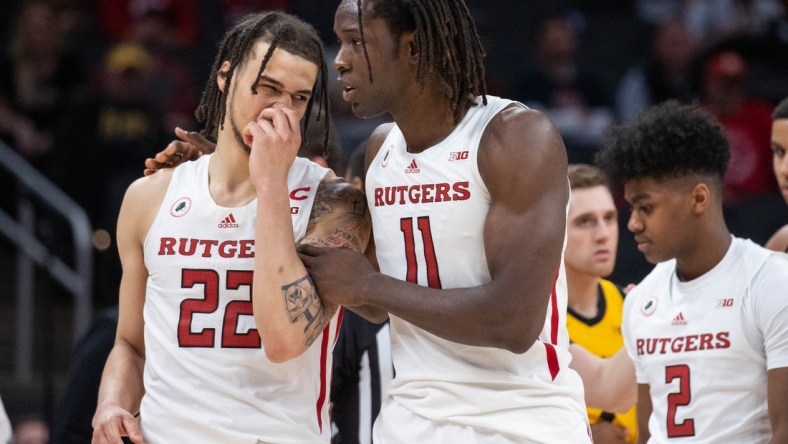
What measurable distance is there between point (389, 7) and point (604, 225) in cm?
224

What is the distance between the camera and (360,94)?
3.81 m

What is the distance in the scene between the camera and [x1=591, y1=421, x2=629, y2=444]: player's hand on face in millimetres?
5393

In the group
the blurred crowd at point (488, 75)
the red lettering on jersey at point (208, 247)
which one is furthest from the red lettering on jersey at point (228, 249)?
the blurred crowd at point (488, 75)

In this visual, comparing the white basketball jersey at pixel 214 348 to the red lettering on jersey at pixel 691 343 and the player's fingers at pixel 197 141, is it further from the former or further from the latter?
the red lettering on jersey at pixel 691 343

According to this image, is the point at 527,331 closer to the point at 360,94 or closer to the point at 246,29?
the point at 360,94

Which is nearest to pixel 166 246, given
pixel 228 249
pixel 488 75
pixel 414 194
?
pixel 228 249

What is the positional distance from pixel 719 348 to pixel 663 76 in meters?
7.05

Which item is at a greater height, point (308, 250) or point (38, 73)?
point (38, 73)

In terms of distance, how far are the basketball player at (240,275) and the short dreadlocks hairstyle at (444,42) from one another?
0.38m

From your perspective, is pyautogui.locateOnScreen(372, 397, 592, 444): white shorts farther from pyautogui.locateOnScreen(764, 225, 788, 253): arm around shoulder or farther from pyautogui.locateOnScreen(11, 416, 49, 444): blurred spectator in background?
pyautogui.locateOnScreen(11, 416, 49, 444): blurred spectator in background

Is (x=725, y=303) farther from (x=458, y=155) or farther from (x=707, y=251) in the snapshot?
(x=458, y=155)

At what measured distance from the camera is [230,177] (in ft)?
13.4

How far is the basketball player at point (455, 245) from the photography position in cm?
354

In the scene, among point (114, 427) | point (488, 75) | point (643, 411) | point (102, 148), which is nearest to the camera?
point (114, 427)
